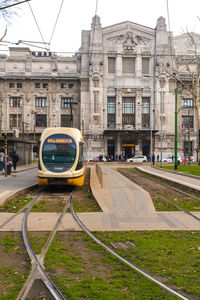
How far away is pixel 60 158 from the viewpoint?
14.7 m

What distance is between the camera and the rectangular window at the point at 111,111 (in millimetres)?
56438

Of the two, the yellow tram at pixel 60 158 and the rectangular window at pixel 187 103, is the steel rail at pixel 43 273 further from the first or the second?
the rectangular window at pixel 187 103

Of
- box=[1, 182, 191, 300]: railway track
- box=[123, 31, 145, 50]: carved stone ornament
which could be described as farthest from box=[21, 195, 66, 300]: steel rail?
box=[123, 31, 145, 50]: carved stone ornament

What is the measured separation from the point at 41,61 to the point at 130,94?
18.0 meters

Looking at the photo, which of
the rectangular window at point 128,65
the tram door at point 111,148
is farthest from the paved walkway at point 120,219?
the rectangular window at point 128,65

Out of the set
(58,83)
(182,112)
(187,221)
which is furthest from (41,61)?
(187,221)

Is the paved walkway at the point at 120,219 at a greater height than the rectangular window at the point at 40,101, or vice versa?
the rectangular window at the point at 40,101

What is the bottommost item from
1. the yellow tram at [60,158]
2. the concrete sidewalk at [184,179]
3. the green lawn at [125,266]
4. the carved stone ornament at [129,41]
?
the concrete sidewalk at [184,179]

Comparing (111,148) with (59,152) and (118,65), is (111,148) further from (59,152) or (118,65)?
(59,152)

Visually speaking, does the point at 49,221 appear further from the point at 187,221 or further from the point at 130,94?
the point at 130,94

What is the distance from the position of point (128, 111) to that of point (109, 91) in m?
5.11

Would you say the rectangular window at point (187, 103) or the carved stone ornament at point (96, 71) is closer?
the carved stone ornament at point (96, 71)

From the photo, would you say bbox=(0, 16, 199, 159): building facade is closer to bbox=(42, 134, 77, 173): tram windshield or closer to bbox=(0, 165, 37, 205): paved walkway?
bbox=(0, 165, 37, 205): paved walkway

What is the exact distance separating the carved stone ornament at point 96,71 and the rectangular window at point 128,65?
15.5 ft
